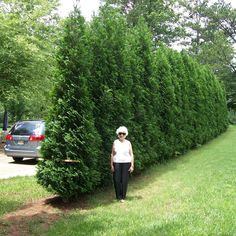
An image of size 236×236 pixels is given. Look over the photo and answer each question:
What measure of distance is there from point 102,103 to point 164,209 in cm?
322

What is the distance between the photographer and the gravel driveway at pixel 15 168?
42.7ft

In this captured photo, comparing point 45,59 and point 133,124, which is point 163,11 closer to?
point 45,59

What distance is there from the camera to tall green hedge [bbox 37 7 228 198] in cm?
841

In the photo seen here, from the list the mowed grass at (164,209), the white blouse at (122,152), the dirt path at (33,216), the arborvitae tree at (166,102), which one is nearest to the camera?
the mowed grass at (164,209)

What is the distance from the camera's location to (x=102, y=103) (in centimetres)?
962

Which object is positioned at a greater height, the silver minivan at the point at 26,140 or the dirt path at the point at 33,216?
the silver minivan at the point at 26,140

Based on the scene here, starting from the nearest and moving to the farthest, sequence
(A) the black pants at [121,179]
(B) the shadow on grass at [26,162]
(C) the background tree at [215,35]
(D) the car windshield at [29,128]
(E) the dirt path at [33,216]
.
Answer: (E) the dirt path at [33,216] → (A) the black pants at [121,179] → (D) the car windshield at [29,128] → (B) the shadow on grass at [26,162] → (C) the background tree at [215,35]

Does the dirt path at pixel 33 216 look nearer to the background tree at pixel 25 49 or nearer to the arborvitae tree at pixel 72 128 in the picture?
the arborvitae tree at pixel 72 128

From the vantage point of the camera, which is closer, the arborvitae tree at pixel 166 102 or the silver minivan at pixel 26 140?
the arborvitae tree at pixel 166 102

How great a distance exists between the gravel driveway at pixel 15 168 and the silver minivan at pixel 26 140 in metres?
0.39

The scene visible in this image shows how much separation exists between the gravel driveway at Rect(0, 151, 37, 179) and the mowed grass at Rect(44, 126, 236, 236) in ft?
13.1

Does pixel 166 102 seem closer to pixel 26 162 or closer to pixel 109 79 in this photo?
pixel 109 79

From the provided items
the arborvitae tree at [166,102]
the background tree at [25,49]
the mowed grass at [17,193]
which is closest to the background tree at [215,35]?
the background tree at [25,49]

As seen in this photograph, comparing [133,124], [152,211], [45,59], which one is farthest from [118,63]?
[45,59]
